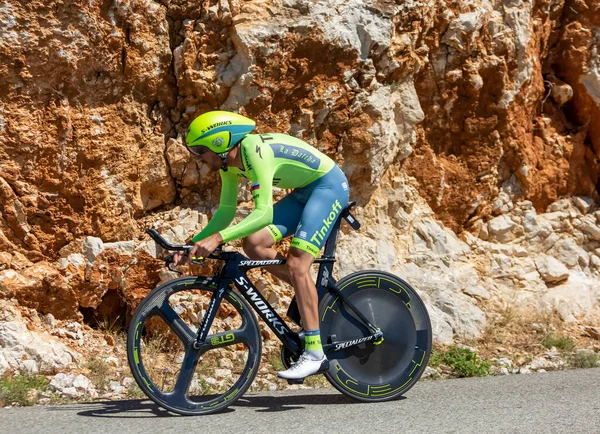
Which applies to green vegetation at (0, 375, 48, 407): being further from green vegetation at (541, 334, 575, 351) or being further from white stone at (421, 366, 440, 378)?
green vegetation at (541, 334, 575, 351)

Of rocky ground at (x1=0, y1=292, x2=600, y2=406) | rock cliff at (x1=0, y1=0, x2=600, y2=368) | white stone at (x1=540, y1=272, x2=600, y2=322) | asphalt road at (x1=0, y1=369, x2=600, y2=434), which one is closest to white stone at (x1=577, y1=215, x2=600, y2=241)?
rock cliff at (x1=0, y1=0, x2=600, y2=368)

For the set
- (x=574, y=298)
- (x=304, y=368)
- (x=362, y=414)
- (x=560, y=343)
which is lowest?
(x=574, y=298)

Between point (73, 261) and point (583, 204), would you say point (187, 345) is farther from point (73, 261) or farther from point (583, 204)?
point (583, 204)

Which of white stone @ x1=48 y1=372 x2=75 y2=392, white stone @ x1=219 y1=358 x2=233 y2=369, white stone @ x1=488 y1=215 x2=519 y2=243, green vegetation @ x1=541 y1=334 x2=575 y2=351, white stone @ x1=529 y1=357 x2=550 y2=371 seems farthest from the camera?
white stone @ x1=488 y1=215 x2=519 y2=243

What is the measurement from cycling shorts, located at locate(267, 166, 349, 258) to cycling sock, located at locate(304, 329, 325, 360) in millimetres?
546

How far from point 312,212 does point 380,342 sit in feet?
3.67

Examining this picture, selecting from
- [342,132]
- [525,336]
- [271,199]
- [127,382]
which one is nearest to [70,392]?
[127,382]

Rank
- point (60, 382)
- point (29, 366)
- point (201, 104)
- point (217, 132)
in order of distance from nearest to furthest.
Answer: point (217, 132)
point (60, 382)
point (29, 366)
point (201, 104)

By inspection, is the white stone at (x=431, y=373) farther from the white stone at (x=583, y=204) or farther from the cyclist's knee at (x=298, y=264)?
the white stone at (x=583, y=204)

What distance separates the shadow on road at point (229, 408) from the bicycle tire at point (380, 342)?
0.20 metres

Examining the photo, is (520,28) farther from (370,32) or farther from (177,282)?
(177,282)

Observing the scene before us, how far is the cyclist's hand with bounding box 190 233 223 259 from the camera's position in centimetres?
518

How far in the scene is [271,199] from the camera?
539 cm

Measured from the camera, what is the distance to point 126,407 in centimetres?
555
